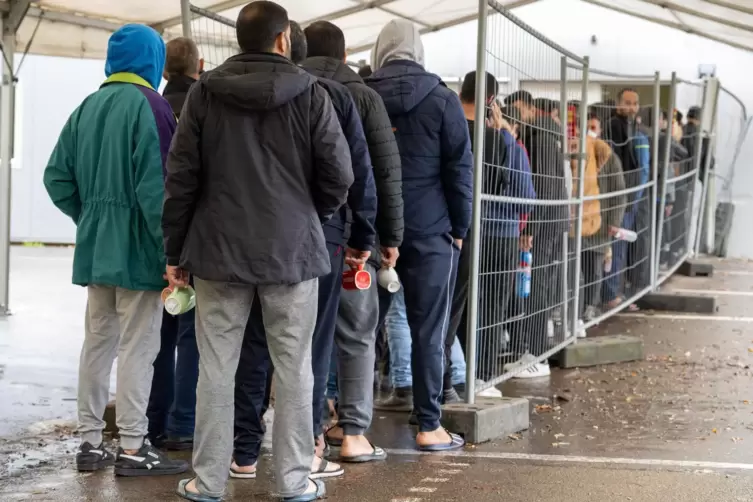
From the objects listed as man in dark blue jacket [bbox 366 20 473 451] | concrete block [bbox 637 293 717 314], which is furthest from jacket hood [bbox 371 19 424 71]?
concrete block [bbox 637 293 717 314]

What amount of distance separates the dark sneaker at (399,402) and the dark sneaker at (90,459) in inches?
75.6

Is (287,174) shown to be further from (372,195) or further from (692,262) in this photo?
(692,262)

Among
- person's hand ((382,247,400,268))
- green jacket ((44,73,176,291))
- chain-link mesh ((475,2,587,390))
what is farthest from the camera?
chain-link mesh ((475,2,587,390))

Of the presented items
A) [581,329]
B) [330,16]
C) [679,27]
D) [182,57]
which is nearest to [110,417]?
[182,57]

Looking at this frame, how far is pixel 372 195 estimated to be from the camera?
14.4 feet

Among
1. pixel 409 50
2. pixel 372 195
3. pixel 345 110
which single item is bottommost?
pixel 372 195

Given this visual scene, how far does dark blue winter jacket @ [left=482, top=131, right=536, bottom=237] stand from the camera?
5.85 meters

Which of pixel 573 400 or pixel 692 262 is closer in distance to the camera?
pixel 573 400

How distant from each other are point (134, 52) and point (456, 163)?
1564 mm

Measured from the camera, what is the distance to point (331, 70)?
4.62 m

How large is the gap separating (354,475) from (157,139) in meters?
1.68

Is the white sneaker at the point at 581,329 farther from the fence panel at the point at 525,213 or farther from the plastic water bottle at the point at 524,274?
the plastic water bottle at the point at 524,274

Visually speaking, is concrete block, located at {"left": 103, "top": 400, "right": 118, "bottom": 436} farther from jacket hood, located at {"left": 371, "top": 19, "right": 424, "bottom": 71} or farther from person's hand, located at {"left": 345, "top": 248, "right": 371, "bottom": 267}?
jacket hood, located at {"left": 371, "top": 19, "right": 424, "bottom": 71}

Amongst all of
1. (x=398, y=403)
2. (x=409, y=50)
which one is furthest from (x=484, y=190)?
(x=398, y=403)
